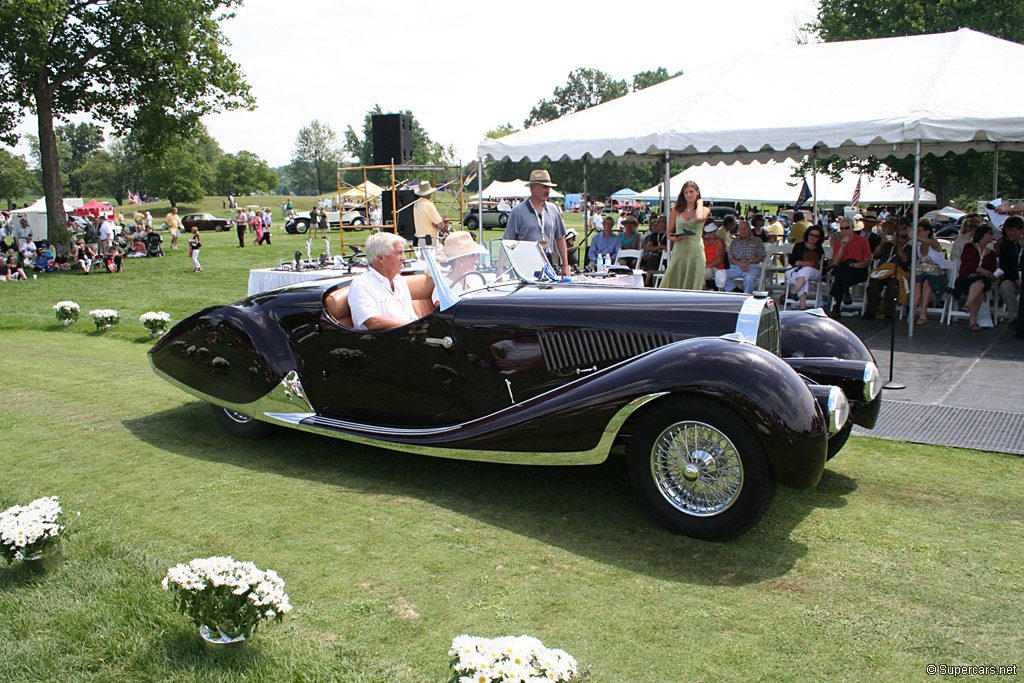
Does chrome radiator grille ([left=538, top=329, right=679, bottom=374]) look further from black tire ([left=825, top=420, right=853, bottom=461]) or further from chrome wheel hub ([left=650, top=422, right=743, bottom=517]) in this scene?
black tire ([left=825, top=420, right=853, bottom=461])

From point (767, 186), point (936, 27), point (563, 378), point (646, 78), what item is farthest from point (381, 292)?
point (646, 78)

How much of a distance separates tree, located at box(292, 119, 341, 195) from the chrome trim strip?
13827 cm

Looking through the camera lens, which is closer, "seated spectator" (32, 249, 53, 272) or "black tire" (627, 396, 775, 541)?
"black tire" (627, 396, 775, 541)

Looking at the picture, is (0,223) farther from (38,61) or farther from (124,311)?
(124,311)

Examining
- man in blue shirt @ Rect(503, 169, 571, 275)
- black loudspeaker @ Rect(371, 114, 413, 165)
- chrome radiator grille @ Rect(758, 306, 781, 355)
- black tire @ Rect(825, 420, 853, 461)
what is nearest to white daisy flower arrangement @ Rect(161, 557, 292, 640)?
chrome radiator grille @ Rect(758, 306, 781, 355)

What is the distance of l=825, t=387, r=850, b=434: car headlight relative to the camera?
12.4 ft

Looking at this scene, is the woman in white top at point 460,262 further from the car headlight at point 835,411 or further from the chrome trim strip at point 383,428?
the car headlight at point 835,411

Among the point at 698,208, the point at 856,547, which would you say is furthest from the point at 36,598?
the point at 698,208

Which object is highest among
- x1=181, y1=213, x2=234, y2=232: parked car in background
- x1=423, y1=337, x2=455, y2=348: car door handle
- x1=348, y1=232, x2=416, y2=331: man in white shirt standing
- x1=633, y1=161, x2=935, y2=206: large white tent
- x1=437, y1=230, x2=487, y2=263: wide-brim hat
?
x1=633, y1=161, x2=935, y2=206: large white tent

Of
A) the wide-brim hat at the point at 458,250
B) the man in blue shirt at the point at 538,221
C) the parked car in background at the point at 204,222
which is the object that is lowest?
the wide-brim hat at the point at 458,250

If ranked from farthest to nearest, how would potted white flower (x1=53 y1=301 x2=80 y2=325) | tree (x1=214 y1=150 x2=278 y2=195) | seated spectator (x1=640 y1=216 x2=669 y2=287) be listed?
tree (x1=214 y1=150 x2=278 y2=195)
seated spectator (x1=640 y1=216 x2=669 y2=287)
potted white flower (x1=53 y1=301 x2=80 y2=325)

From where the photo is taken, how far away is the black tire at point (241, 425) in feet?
18.9

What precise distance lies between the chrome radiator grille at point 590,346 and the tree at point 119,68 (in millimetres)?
23028

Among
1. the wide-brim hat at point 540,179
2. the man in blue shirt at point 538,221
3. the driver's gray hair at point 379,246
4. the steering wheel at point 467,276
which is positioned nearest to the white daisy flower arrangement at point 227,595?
the steering wheel at point 467,276
